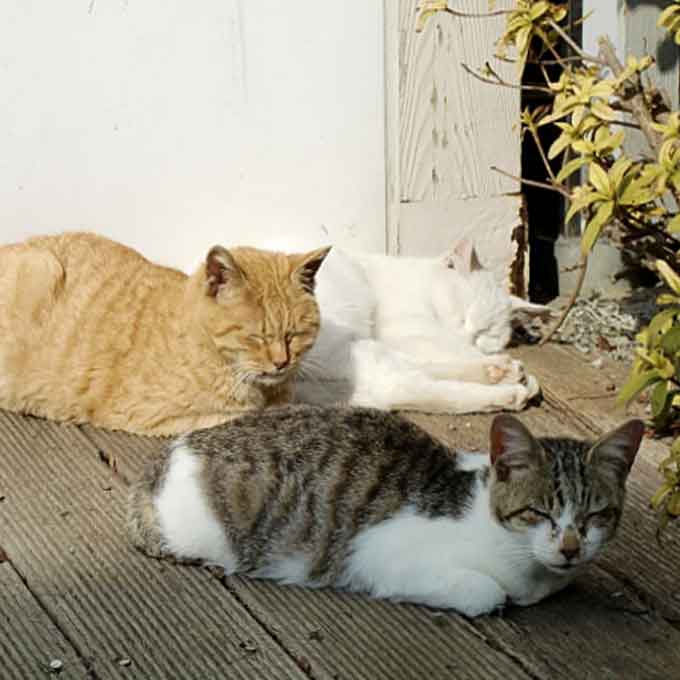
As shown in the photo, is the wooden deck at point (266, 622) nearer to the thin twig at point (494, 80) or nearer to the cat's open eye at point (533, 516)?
the cat's open eye at point (533, 516)

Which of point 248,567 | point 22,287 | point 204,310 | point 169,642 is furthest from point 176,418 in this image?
point 169,642

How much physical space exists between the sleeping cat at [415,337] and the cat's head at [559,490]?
4.72 ft

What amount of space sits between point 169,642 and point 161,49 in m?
2.56

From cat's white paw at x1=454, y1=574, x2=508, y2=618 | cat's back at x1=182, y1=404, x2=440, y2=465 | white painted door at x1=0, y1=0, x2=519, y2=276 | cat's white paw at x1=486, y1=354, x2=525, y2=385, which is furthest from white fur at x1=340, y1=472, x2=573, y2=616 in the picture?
white painted door at x1=0, y1=0, x2=519, y2=276

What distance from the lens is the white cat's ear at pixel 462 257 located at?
5191mm

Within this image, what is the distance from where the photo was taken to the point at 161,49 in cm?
481

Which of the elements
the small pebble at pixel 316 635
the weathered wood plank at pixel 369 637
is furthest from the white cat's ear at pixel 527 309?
the small pebble at pixel 316 635

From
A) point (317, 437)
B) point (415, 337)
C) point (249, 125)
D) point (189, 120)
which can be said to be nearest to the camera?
point (317, 437)

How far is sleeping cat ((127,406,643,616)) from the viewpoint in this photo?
316 centimetres

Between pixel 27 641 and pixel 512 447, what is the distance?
1.34m

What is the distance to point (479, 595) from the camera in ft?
10.6

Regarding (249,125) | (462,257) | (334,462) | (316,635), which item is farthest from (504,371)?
(316,635)

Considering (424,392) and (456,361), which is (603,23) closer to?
(456,361)

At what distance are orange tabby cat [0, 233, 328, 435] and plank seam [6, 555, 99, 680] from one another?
982 millimetres
